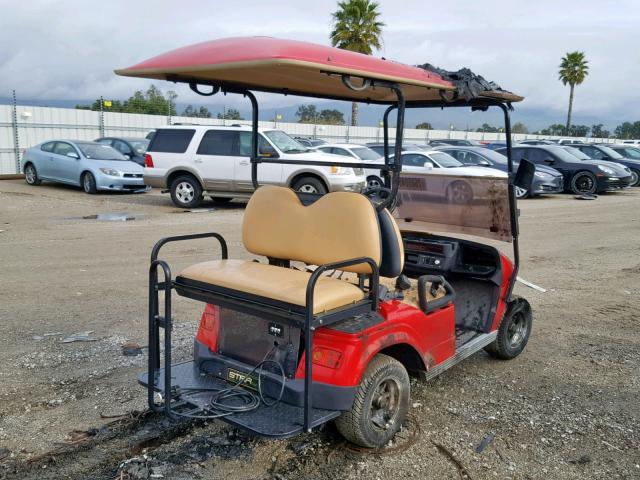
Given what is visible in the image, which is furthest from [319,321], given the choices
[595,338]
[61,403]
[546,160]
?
[546,160]

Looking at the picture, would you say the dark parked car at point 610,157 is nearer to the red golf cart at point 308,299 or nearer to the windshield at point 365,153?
the windshield at point 365,153

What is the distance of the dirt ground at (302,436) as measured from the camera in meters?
3.33

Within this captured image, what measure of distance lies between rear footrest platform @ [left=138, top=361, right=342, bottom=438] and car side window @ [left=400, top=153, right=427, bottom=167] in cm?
1341

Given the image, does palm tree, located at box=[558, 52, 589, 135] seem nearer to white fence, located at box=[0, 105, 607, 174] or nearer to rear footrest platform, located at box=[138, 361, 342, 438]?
white fence, located at box=[0, 105, 607, 174]

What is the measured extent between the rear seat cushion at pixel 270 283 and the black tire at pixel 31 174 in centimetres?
1548

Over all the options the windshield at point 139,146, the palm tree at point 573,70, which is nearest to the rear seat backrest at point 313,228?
Answer: the windshield at point 139,146

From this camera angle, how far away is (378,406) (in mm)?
3506

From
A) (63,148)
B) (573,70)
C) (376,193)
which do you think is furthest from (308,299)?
(573,70)

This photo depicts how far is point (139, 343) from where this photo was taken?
502 centimetres

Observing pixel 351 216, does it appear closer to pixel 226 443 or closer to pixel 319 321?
pixel 319 321

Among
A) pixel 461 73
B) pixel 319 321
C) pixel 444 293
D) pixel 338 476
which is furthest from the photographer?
pixel 444 293

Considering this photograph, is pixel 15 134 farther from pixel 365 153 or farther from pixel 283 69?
pixel 283 69

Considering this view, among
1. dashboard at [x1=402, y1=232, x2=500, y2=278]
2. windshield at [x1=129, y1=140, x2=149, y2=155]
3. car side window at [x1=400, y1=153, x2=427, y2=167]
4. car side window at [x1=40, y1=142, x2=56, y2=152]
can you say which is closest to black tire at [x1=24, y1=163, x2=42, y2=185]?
car side window at [x1=40, y1=142, x2=56, y2=152]

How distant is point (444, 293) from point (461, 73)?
1475mm
